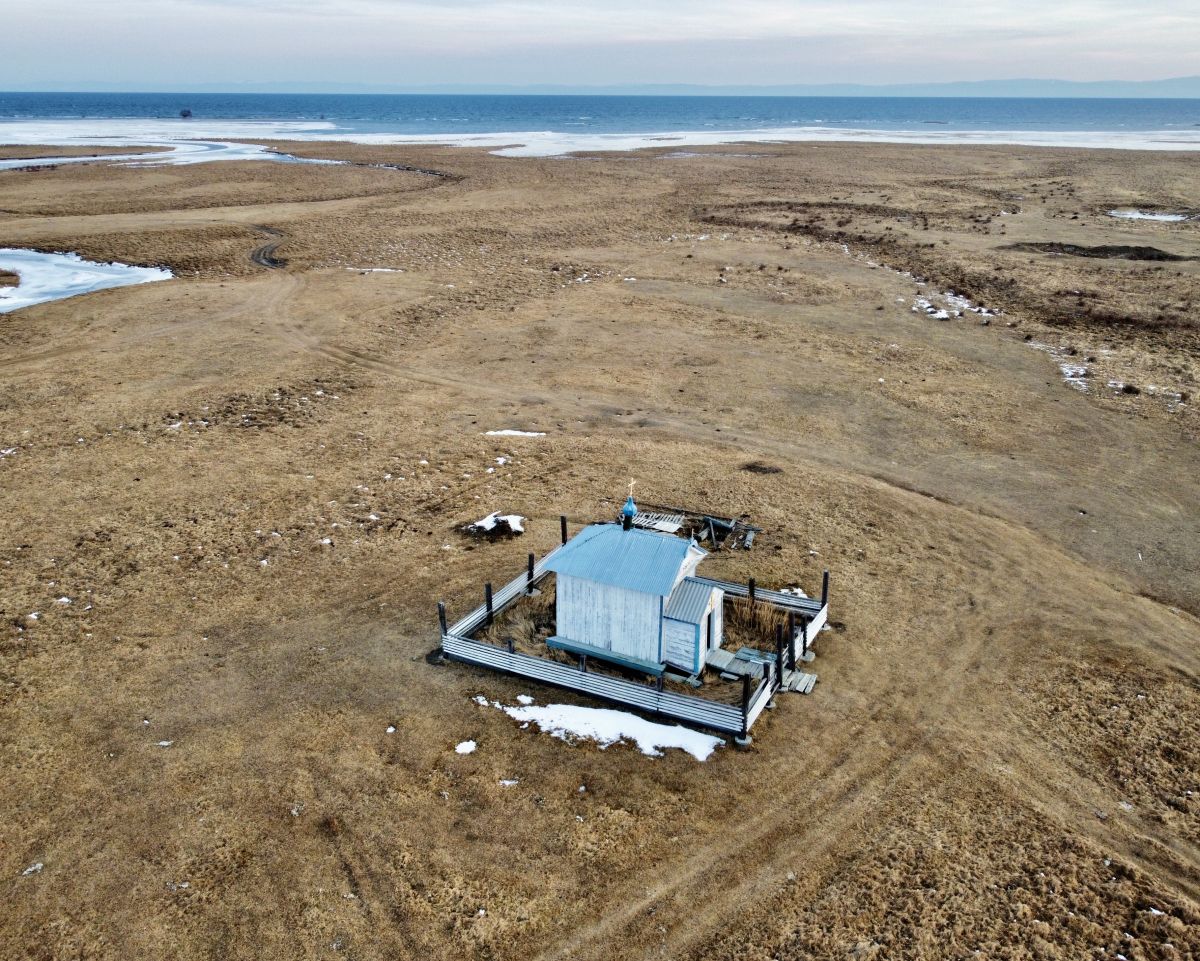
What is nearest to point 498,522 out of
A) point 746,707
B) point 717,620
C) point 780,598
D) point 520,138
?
point 717,620

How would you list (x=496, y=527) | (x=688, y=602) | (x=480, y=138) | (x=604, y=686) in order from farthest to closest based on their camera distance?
(x=480, y=138) → (x=496, y=527) → (x=688, y=602) → (x=604, y=686)

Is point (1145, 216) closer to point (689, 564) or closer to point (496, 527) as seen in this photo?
point (496, 527)

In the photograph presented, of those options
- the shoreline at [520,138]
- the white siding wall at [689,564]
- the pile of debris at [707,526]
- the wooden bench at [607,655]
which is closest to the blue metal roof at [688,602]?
the white siding wall at [689,564]

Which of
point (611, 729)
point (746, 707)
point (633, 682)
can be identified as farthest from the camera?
point (633, 682)

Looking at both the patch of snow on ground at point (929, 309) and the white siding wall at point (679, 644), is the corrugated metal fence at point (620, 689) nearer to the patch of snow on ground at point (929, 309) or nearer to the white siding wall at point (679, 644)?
the white siding wall at point (679, 644)

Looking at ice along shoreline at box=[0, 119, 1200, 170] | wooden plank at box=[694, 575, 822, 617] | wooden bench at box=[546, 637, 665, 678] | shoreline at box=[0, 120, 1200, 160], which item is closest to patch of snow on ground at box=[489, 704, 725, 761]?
wooden bench at box=[546, 637, 665, 678]

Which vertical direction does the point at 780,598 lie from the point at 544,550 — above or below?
above
